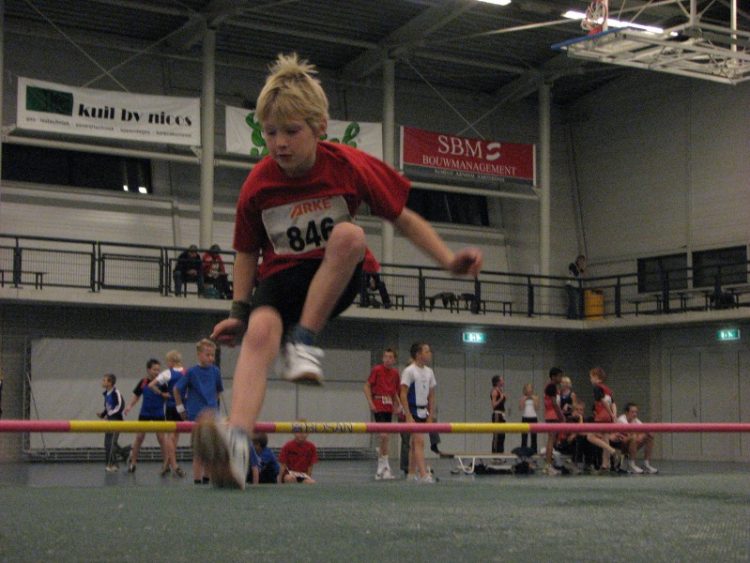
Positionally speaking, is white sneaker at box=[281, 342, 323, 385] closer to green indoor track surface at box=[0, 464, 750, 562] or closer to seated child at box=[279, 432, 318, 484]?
green indoor track surface at box=[0, 464, 750, 562]

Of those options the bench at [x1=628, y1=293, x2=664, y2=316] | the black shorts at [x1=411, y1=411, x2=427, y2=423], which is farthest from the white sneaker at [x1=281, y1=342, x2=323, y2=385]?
the bench at [x1=628, y1=293, x2=664, y2=316]

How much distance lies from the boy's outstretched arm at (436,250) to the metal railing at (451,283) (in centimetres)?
1573

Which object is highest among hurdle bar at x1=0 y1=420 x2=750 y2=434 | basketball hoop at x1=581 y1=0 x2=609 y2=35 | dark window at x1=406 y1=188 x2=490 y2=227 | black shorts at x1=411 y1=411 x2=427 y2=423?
basketball hoop at x1=581 y1=0 x2=609 y2=35

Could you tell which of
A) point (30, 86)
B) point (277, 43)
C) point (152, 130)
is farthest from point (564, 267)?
point (30, 86)

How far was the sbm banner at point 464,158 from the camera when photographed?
2369cm

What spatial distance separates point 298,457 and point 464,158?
1378 cm

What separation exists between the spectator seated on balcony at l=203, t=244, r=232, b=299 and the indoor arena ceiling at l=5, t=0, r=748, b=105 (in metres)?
A: 4.47

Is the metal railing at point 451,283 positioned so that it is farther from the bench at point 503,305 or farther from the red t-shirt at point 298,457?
the red t-shirt at point 298,457

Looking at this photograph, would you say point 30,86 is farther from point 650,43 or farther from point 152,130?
point 650,43

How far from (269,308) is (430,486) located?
14.7 feet

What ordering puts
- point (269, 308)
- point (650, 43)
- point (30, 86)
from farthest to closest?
1. point (30, 86)
2. point (650, 43)
3. point (269, 308)

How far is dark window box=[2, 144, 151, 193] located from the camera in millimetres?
21875

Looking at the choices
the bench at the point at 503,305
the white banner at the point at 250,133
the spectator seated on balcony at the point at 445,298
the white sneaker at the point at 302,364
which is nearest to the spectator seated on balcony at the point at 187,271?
the white banner at the point at 250,133

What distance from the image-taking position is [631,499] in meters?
5.84
